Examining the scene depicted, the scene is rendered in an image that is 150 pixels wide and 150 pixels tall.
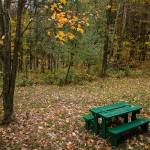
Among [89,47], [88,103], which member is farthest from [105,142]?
[89,47]

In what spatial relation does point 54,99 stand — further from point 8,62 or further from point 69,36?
point 69,36

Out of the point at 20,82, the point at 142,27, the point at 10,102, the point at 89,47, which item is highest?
the point at 142,27


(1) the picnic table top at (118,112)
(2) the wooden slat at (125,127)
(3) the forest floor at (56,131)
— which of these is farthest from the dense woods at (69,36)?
(2) the wooden slat at (125,127)

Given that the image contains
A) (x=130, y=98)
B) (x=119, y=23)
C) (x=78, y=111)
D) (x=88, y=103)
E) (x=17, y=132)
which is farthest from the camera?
(x=119, y=23)

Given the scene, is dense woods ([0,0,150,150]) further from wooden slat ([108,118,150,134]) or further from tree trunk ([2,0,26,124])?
wooden slat ([108,118,150,134])

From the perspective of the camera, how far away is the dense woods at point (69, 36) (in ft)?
18.9

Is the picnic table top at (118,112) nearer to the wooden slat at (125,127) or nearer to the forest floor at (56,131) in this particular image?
the wooden slat at (125,127)

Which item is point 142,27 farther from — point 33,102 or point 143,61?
point 33,102

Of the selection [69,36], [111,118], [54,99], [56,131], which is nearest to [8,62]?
[56,131]

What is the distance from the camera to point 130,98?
998cm

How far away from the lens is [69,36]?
421 centimetres

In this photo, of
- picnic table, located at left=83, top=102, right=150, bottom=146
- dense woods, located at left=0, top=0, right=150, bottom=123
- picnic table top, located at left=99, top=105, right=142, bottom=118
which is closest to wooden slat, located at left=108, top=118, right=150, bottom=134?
picnic table, located at left=83, top=102, right=150, bottom=146

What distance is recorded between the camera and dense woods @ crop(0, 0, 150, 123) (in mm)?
5750

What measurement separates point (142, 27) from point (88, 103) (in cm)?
1780
